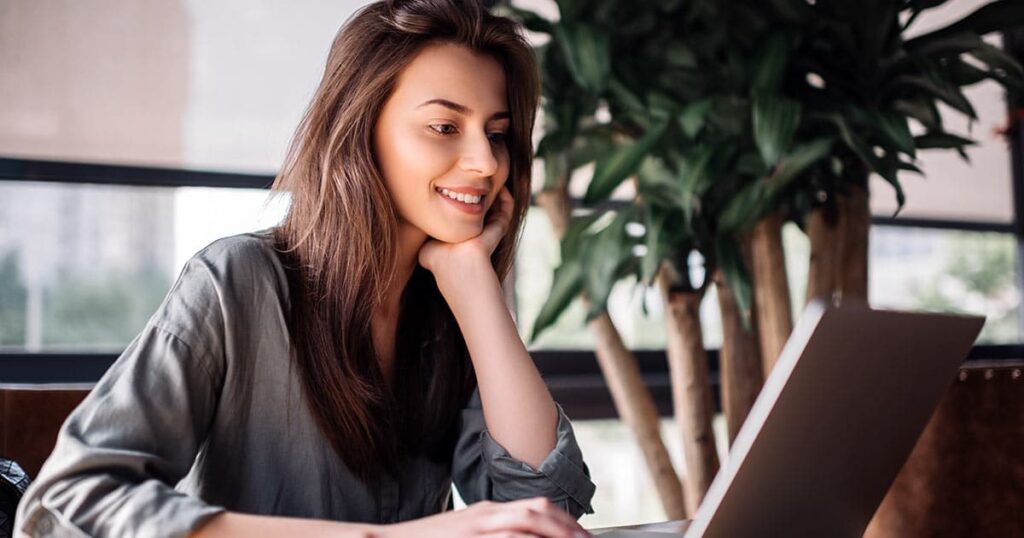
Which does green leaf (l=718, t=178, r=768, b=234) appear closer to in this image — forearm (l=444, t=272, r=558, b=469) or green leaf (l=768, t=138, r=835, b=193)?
green leaf (l=768, t=138, r=835, b=193)

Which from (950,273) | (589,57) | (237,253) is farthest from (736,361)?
(950,273)

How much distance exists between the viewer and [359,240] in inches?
49.9

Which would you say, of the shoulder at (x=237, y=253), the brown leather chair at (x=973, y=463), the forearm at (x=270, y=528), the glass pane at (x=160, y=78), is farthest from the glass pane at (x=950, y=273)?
the forearm at (x=270, y=528)

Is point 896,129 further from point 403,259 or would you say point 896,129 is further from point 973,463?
point 403,259

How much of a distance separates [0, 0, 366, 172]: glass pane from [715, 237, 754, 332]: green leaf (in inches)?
55.4

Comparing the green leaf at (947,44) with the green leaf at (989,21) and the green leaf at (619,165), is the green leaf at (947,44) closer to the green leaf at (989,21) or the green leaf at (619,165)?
the green leaf at (989,21)

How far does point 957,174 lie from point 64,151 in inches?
132

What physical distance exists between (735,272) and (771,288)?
21 centimetres

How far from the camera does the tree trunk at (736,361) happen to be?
2258 mm

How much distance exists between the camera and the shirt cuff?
1254mm

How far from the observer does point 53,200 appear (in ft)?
8.55

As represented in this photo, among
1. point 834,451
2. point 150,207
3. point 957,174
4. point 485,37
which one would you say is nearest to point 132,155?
point 150,207

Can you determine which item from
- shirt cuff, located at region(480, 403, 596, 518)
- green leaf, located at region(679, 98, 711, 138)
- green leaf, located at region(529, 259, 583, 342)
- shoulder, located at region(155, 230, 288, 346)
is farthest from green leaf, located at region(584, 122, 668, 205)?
shoulder, located at region(155, 230, 288, 346)

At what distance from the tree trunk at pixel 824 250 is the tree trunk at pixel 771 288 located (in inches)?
2.6
